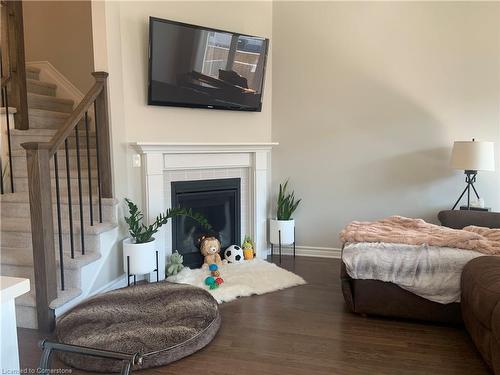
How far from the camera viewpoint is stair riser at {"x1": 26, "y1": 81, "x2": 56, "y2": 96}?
4.25 metres

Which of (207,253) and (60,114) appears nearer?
(207,253)

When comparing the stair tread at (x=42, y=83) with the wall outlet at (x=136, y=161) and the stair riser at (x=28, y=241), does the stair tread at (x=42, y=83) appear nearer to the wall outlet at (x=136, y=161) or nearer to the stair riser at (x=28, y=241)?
the wall outlet at (x=136, y=161)

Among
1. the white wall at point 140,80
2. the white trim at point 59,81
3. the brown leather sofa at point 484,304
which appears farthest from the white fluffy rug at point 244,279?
the white trim at point 59,81

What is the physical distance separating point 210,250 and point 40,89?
8.52 feet

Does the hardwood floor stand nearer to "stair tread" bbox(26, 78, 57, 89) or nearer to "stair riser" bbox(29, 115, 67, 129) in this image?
"stair riser" bbox(29, 115, 67, 129)

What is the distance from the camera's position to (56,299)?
2.55 metres

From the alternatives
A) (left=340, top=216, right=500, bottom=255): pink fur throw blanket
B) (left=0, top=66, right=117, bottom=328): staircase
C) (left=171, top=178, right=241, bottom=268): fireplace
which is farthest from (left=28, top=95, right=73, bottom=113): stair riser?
(left=340, top=216, right=500, bottom=255): pink fur throw blanket

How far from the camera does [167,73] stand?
11.4ft

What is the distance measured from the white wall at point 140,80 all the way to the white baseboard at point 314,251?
1.34 meters

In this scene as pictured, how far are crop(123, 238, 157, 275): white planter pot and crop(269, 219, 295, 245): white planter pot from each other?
A: 1417mm

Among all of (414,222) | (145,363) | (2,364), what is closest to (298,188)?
(414,222)

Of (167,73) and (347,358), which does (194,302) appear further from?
(167,73)

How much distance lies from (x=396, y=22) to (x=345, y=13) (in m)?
0.51

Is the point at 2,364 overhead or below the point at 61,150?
below
